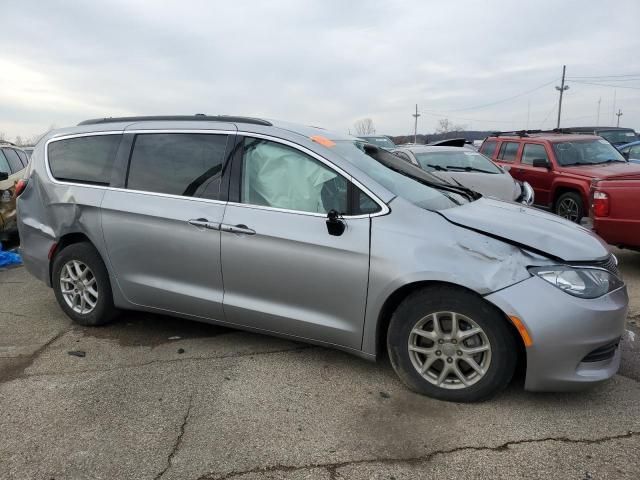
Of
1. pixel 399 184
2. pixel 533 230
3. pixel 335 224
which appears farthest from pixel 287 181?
pixel 533 230

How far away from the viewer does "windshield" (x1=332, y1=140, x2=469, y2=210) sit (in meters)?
3.48

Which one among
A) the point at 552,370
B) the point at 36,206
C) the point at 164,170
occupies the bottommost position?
the point at 552,370

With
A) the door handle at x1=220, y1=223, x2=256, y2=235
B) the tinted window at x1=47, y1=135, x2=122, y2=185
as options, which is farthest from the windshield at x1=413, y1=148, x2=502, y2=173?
the door handle at x1=220, y1=223, x2=256, y2=235

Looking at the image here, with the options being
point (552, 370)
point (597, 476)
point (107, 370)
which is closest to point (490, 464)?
point (597, 476)

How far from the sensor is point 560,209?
930 centimetres

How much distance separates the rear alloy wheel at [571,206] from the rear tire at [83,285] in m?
7.35

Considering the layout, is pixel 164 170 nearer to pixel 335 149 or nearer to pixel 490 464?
pixel 335 149

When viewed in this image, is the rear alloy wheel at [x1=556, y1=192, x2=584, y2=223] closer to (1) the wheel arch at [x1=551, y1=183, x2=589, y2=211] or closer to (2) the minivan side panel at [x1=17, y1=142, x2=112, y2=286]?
(1) the wheel arch at [x1=551, y1=183, x2=589, y2=211]

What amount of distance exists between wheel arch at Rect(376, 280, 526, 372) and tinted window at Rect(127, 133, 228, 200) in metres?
1.46

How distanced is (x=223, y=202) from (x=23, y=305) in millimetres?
2912

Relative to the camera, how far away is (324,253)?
11.0ft

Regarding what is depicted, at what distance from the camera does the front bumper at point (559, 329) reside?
2883 millimetres

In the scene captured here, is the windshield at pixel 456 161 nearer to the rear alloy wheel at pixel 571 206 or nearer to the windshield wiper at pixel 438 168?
the windshield wiper at pixel 438 168

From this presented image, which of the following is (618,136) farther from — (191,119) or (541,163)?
(191,119)
